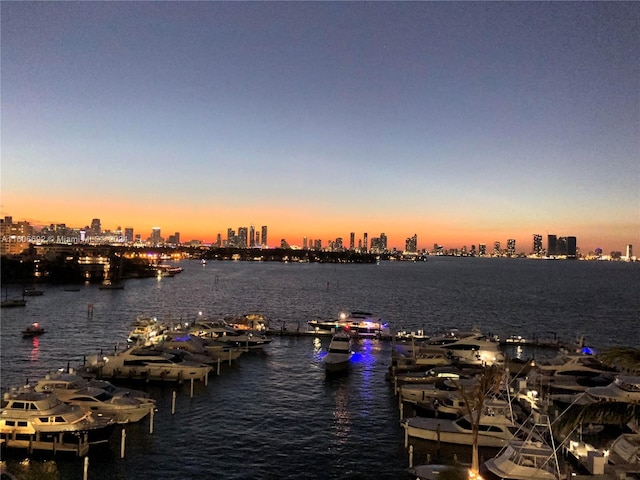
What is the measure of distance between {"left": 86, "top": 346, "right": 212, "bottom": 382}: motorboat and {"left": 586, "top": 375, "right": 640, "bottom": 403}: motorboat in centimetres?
2354

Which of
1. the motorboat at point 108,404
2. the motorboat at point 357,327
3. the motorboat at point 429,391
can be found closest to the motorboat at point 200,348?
the motorboat at point 108,404

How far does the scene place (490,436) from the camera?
23.7 m

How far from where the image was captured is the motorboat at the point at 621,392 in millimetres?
28219

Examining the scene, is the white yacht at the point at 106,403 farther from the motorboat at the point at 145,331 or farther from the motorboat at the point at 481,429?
the motorboat at the point at 145,331

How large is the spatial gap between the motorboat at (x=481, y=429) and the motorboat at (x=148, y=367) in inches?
622

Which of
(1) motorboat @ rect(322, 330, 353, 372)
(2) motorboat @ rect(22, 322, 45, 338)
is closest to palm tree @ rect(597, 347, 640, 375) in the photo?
(1) motorboat @ rect(322, 330, 353, 372)

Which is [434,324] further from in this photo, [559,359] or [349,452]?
[349,452]

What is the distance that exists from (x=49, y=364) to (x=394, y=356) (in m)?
27.7

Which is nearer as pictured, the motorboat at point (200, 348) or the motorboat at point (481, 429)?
the motorboat at point (481, 429)

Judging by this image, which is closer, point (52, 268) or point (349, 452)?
point (349, 452)

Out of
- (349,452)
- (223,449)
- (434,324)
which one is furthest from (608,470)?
(434,324)

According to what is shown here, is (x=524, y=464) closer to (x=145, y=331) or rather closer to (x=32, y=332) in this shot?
(x=145, y=331)

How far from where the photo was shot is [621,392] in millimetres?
28672

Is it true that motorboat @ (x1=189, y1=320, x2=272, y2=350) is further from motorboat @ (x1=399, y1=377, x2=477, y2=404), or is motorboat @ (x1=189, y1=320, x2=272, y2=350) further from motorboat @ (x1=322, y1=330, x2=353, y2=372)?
motorboat @ (x1=399, y1=377, x2=477, y2=404)
